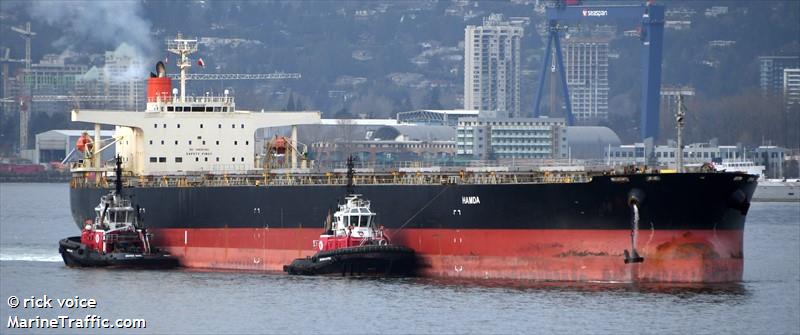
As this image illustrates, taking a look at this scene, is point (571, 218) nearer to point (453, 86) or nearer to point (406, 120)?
point (406, 120)

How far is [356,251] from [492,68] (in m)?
135

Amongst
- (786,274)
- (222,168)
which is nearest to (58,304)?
(222,168)

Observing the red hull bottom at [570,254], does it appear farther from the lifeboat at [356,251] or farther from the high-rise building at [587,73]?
the high-rise building at [587,73]

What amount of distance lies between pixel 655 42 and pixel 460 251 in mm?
91388

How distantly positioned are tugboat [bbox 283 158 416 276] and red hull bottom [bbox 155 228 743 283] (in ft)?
2.41

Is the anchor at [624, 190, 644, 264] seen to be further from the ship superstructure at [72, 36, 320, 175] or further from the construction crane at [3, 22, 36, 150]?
the construction crane at [3, 22, 36, 150]

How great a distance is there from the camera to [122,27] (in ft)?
497

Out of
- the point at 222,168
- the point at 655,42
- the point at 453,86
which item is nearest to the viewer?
the point at 222,168

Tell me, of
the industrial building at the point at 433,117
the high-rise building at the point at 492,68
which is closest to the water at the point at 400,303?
the industrial building at the point at 433,117

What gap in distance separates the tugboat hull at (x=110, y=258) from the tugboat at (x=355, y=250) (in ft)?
15.0

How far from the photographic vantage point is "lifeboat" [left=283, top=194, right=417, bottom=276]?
133ft

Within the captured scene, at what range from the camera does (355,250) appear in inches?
1594

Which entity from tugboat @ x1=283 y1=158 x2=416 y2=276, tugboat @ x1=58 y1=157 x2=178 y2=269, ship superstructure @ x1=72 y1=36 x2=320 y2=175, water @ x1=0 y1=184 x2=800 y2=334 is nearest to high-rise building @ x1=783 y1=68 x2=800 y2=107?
ship superstructure @ x1=72 y1=36 x2=320 y2=175

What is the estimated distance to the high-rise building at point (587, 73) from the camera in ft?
572
